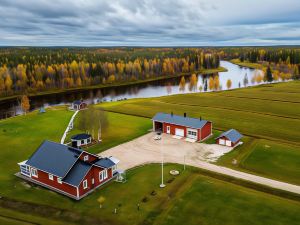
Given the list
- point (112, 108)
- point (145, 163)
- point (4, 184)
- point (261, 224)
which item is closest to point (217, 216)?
point (261, 224)

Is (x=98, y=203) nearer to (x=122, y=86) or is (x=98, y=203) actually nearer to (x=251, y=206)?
(x=251, y=206)

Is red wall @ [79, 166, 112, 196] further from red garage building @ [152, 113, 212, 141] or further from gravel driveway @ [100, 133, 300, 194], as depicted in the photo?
red garage building @ [152, 113, 212, 141]

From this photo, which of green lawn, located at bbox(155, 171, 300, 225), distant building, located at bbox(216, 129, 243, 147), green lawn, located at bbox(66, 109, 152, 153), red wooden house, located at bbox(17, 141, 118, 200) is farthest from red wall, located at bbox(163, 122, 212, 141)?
red wooden house, located at bbox(17, 141, 118, 200)

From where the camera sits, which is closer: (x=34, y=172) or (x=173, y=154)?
(x=34, y=172)

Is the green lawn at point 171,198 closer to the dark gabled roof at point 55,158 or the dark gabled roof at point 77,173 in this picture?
the dark gabled roof at point 77,173

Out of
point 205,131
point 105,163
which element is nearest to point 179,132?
point 205,131

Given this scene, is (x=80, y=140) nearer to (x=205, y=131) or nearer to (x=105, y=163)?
(x=105, y=163)

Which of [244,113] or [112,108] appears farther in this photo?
[112,108]
